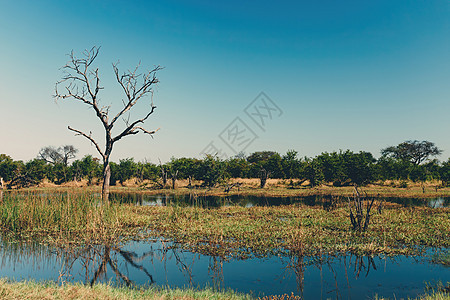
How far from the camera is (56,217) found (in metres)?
11.8

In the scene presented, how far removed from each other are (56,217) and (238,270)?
8289 millimetres

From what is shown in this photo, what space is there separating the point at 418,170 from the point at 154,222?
3914 cm

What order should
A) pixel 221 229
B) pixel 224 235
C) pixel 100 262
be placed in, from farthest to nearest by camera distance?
pixel 221 229
pixel 224 235
pixel 100 262

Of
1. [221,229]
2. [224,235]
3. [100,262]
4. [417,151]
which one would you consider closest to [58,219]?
[100,262]

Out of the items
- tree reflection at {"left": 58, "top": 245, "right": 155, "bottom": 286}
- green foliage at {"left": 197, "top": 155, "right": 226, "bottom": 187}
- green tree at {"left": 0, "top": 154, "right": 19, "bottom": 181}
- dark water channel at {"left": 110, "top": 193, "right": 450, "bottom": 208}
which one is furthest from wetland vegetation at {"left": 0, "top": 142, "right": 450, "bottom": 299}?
green tree at {"left": 0, "top": 154, "right": 19, "bottom": 181}

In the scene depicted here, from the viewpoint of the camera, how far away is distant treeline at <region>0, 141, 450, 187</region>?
3784 centimetres

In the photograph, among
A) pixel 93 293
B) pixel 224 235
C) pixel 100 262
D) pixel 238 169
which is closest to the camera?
pixel 93 293

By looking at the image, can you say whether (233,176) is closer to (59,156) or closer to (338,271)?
(338,271)

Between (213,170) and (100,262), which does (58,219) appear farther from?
(213,170)

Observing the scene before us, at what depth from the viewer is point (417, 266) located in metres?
7.85

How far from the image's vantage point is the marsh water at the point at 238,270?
6.62 meters

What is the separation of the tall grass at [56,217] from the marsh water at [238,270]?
1.51 meters

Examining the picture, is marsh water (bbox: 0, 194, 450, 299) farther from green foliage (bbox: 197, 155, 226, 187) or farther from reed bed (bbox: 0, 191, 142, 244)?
green foliage (bbox: 197, 155, 226, 187)

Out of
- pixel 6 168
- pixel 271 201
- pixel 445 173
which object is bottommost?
pixel 271 201
